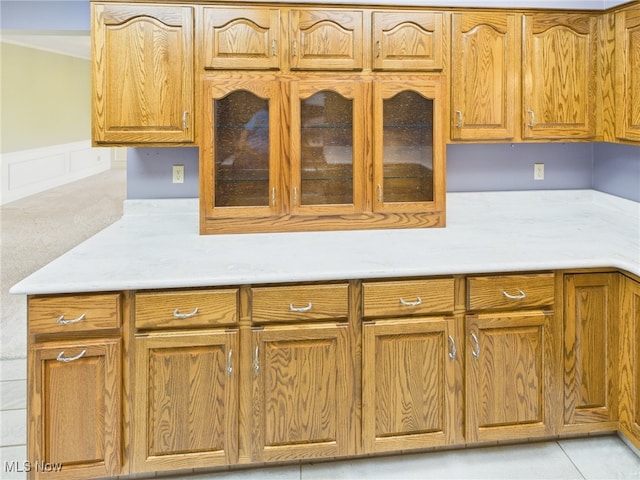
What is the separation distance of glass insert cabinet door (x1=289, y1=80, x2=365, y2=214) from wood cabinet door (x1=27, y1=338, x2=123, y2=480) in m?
1.06

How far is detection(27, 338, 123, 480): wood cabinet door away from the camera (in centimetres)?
181

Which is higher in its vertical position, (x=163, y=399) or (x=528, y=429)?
(x=163, y=399)

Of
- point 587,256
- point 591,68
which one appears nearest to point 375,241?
point 587,256

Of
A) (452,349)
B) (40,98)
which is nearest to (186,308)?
(452,349)

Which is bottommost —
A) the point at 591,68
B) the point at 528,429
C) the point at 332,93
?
the point at 528,429

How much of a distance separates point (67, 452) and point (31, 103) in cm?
739

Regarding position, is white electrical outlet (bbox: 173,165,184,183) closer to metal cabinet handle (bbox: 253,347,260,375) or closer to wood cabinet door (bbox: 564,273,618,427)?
metal cabinet handle (bbox: 253,347,260,375)

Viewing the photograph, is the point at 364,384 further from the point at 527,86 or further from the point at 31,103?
the point at 31,103

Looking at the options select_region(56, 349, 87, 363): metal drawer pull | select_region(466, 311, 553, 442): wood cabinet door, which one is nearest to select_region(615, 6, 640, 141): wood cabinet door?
select_region(466, 311, 553, 442): wood cabinet door

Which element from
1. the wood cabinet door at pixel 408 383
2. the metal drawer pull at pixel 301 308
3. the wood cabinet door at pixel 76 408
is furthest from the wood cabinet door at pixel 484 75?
the wood cabinet door at pixel 76 408

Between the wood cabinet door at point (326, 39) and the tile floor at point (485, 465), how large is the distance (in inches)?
67.6

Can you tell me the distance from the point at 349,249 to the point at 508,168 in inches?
49.1

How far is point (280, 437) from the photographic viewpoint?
6.48ft

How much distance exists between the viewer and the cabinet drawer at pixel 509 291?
2.02 meters
